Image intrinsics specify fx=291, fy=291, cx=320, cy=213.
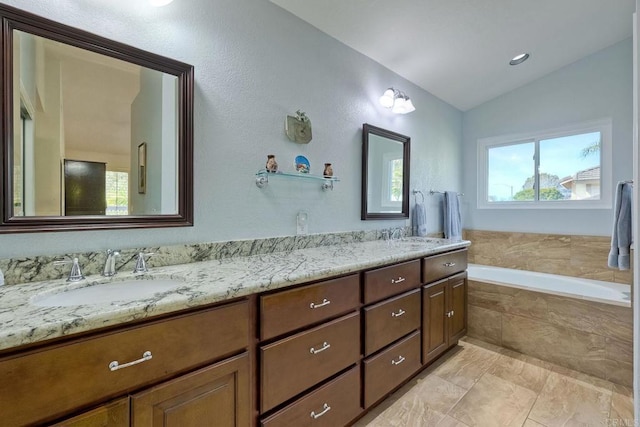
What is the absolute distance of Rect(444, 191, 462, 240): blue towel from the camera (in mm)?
3199

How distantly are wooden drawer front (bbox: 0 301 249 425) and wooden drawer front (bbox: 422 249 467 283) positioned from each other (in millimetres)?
1406

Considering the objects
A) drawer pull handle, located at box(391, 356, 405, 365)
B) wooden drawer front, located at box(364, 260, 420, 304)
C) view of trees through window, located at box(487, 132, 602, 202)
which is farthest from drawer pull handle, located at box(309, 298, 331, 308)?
view of trees through window, located at box(487, 132, 602, 202)

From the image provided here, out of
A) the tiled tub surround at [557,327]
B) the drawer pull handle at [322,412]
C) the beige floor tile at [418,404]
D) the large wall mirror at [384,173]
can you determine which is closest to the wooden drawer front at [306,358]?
the drawer pull handle at [322,412]

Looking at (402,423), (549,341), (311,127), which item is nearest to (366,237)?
(311,127)

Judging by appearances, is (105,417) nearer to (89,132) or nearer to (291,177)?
(89,132)

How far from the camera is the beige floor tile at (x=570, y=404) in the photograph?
1633 mm

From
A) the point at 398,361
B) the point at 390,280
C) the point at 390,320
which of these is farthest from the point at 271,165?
the point at 398,361

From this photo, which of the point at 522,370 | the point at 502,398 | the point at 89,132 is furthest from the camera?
the point at 522,370

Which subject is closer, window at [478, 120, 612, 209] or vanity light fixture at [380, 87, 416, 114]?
vanity light fixture at [380, 87, 416, 114]

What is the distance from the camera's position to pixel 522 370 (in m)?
2.16

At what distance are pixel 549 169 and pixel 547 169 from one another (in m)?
0.02

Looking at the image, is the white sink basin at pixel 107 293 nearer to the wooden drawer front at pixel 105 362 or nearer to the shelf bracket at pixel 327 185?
the wooden drawer front at pixel 105 362

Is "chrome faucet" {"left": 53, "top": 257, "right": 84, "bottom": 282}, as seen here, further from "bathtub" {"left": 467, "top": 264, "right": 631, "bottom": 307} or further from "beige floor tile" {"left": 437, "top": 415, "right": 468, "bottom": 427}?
"bathtub" {"left": 467, "top": 264, "right": 631, "bottom": 307}

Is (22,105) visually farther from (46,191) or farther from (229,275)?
(229,275)
